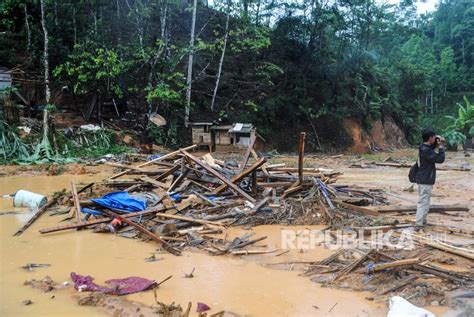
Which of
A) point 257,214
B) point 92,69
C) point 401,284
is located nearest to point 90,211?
point 257,214

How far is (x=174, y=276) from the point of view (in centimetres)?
519

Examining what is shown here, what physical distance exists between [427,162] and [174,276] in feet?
14.0

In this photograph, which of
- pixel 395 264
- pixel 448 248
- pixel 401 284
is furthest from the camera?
pixel 448 248

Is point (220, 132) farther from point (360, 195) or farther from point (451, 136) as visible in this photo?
point (451, 136)

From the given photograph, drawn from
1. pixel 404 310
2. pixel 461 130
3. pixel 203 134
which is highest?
pixel 461 130

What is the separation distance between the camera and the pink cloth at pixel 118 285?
183 inches

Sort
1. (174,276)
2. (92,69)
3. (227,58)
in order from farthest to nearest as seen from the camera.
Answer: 1. (227,58)
2. (92,69)
3. (174,276)

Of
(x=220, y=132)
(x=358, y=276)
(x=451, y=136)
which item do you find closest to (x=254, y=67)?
(x=220, y=132)

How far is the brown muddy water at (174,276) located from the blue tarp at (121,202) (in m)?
0.73

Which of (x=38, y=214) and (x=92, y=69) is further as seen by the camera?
(x=92, y=69)

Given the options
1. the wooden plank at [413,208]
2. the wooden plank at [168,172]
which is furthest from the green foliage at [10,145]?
the wooden plank at [413,208]

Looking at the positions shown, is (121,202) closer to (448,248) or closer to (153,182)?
(153,182)

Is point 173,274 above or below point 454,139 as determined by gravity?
below

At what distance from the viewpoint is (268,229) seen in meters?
7.27
